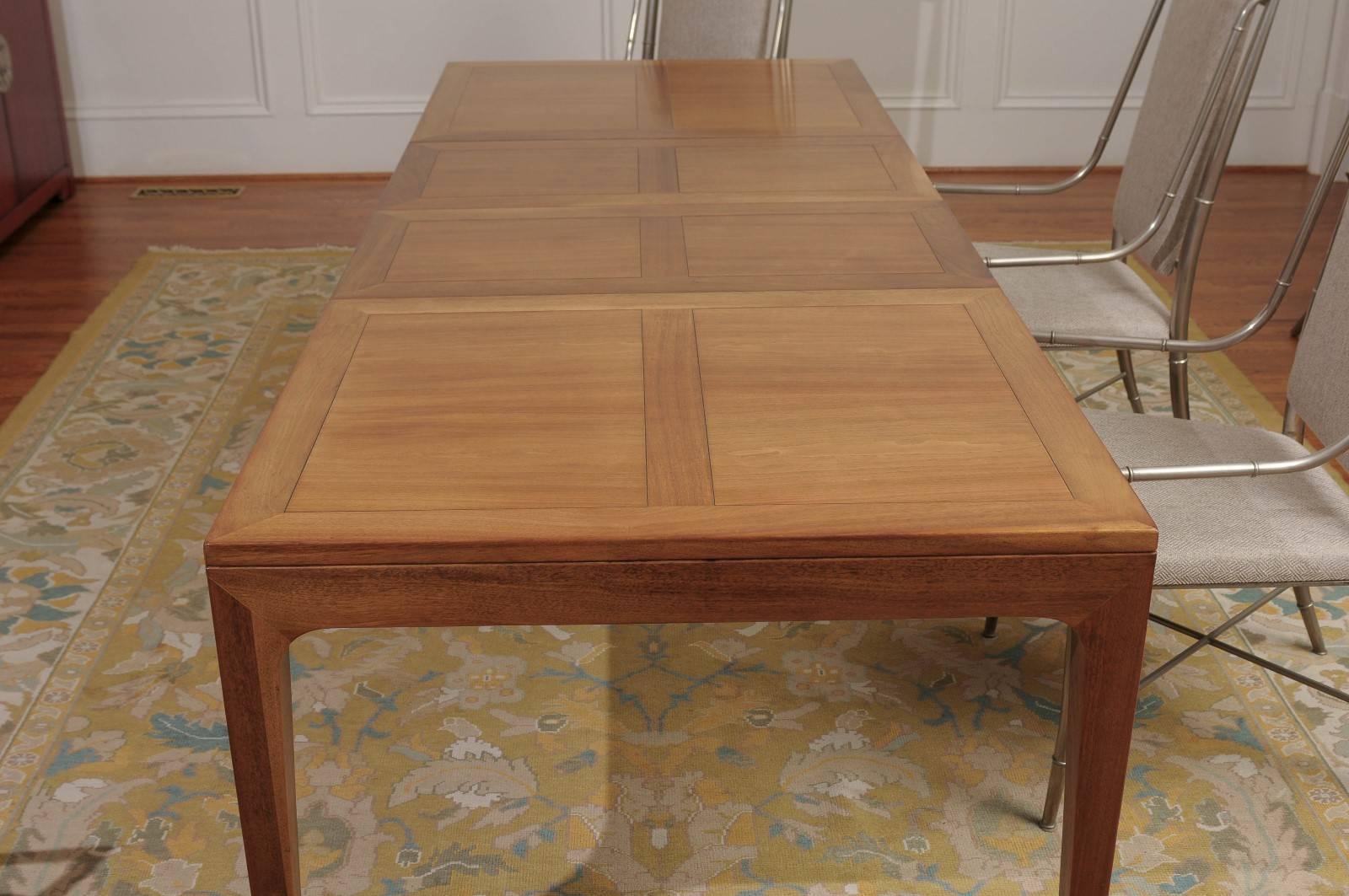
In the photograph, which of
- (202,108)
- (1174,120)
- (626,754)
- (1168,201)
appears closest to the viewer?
(626,754)

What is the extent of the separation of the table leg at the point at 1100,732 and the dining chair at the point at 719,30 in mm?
2219

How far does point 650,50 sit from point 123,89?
2.36 meters

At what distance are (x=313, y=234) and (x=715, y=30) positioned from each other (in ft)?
5.48

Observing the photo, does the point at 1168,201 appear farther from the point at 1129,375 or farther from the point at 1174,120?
the point at 1129,375

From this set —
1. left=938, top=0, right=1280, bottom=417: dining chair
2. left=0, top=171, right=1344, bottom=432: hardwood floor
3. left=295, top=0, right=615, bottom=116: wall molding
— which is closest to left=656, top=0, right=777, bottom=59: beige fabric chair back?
left=938, top=0, right=1280, bottom=417: dining chair

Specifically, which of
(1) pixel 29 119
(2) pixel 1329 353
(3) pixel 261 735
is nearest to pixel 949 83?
(1) pixel 29 119

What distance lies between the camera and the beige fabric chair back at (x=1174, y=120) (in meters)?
2.34

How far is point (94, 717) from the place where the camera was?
217 cm

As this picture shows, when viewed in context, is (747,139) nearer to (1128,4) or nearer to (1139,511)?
(1139,511)

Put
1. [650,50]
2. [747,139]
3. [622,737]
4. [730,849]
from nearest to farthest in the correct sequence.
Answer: [730,849] → [622,737] → [747,139] → [650,50]

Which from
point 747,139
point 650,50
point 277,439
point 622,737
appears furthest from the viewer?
point 650,50

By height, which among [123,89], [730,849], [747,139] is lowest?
[730,849]

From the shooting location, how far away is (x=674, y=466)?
135 centimetres

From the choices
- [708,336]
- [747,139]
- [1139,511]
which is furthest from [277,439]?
[747,139]
